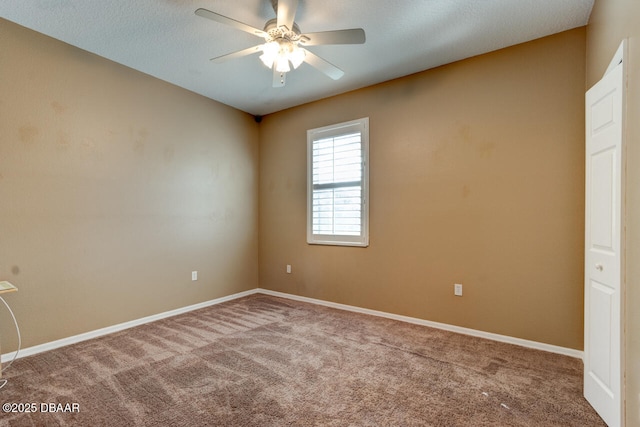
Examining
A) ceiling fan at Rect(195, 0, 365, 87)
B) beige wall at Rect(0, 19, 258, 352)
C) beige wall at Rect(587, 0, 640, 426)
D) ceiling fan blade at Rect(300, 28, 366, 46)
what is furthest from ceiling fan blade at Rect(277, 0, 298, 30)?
beige wall at Rect(0, 19, 258, 352)

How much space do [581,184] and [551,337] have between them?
53.3 inches

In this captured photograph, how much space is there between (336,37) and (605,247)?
2.18 meters

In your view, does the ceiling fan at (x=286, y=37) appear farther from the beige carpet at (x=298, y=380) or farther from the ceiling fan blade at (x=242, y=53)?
the beige carpet at (x=298, y=380)

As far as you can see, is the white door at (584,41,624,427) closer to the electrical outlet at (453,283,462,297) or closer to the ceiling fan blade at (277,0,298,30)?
the electrical outlet at (453,283,462,297)

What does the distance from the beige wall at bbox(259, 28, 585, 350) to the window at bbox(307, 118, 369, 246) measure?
131 mm

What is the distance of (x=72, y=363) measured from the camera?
254cm

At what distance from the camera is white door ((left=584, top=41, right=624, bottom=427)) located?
1720 mm

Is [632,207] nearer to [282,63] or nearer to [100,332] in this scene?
[282,63]

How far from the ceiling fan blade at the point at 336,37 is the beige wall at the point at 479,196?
5.06 feet

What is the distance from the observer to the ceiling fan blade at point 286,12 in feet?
6.65

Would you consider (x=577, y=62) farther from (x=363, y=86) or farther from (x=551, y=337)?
(x=551, y=337)

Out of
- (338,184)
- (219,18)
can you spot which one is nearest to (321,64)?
(219,18)

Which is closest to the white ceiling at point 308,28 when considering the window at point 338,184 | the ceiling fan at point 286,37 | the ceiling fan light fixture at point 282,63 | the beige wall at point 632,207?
the ceiling fan at point 286,37

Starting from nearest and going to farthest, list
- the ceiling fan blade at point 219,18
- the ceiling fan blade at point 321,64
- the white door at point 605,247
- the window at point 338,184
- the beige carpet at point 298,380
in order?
1. the white door at point 605,247
2. the beige carpet at point 298,380
3. the ceiling fan blade at point 219,18
4. the ceiling fan blade at point 321,64
5. the window at point 338,184
